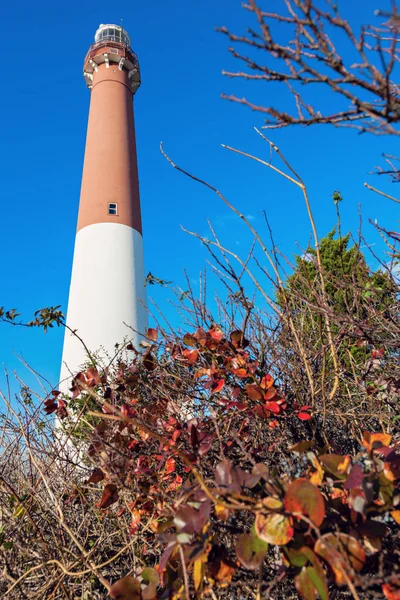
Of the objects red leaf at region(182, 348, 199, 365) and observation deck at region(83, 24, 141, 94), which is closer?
red leaf at region(182, 348, 199, 365)

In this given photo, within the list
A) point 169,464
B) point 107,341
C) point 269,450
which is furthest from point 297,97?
point 107,341

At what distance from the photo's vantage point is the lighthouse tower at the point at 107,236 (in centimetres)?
1217

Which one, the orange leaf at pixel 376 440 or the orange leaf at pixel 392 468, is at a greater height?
the orange leaf at pixel 376 440

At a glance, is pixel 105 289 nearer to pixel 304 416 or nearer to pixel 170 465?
pixel 170 465

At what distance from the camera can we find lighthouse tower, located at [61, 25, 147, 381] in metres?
12.2

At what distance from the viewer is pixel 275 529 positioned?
904 millimetres

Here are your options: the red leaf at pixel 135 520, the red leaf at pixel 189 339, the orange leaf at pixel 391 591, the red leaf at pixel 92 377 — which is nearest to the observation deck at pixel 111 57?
the red leaf at pixel 92 377

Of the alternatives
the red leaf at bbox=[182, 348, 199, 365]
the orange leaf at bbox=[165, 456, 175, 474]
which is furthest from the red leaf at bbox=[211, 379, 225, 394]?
the orange leaf at bbox=[165, 456, 175, 474]

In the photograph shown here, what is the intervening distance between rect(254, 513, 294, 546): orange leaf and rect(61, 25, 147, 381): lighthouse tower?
10.1m

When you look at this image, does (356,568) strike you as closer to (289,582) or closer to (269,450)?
(289,582)

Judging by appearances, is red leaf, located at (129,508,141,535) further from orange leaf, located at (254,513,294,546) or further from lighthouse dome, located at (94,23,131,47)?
lighthouse dome, located at (94,23,131,47)

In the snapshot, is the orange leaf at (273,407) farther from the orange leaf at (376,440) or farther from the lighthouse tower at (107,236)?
the lighthouse tower at (107,236)

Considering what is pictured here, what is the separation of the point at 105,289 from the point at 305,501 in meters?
12.1

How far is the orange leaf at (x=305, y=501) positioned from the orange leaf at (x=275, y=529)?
3cm
